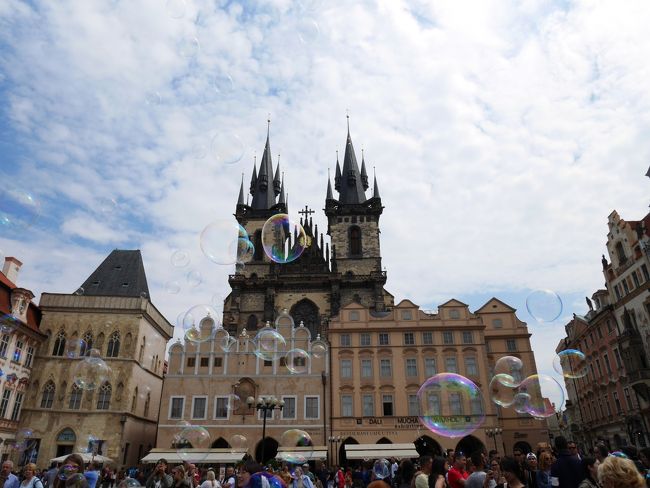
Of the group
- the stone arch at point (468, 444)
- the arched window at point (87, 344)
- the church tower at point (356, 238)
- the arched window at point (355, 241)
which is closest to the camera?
the stone arch at point (468, 444)

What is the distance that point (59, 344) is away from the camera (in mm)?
33844

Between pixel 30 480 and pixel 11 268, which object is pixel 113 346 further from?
pixel 30 480

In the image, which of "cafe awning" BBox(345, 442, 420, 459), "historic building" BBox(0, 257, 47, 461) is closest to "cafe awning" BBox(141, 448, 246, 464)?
"cafe awning" BBox(345, 442, 420, 459)

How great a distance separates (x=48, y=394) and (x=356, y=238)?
1364 inches

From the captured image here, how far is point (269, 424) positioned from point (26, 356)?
57.4 ft

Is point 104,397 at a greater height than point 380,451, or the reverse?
point 104,397

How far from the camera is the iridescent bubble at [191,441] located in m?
22.2

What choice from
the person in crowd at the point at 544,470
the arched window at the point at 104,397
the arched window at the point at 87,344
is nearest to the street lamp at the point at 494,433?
the arched window at the point at 104,397

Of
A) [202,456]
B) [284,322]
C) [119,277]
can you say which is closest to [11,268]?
[119,277]

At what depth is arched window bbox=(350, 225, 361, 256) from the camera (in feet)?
178

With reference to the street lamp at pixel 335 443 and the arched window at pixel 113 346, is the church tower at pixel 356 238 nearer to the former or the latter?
the street lamp at pixel 335 443

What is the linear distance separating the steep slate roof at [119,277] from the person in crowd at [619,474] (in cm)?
3680

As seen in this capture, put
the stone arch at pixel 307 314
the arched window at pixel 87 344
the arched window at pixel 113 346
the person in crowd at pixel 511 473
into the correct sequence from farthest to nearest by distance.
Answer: the stone arch at pixel 307 314, the arched window at pixel 113 346, the arched window at pixel 87 344, the person in crowd at pixel 511 473

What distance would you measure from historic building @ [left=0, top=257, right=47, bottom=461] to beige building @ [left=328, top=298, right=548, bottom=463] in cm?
2138
